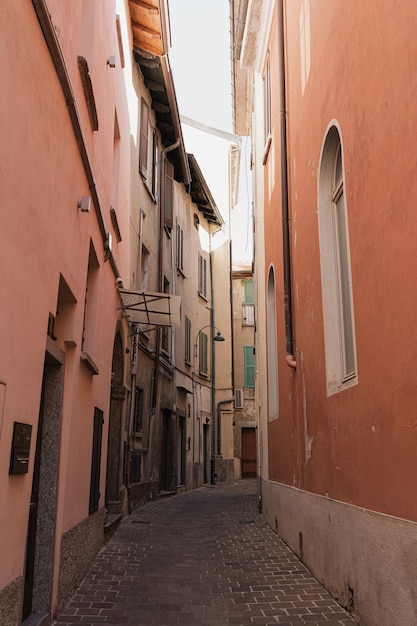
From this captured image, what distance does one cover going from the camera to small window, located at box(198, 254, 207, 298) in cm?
2212

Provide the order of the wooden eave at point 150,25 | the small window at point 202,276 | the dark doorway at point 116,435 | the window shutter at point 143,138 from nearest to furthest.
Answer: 1. the dark doorway at point 116,435
2. the wooden eave at point 150,25
3. the window shutter at point 143,138
4. the small window at point 202,276

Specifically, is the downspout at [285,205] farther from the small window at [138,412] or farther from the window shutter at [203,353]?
the window shutter at [203,353]

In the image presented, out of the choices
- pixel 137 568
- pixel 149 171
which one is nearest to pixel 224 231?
pixel 149 171

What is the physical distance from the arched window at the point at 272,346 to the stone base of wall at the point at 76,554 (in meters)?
4.16

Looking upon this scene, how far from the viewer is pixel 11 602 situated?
11.1 ft

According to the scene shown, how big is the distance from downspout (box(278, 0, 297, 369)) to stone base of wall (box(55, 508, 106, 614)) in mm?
3209

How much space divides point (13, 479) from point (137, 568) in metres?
3.69

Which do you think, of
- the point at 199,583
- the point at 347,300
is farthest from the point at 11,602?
the point at 347,300

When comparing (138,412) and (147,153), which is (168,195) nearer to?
(147,153)

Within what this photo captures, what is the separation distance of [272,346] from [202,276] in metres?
11.9

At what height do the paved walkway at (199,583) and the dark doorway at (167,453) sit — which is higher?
the dark doorway at (167,453)

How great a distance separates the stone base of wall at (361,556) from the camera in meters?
3.64

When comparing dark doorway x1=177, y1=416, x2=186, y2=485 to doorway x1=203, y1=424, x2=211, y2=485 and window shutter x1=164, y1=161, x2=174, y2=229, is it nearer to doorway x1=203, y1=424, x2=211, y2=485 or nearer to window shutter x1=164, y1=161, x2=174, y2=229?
doorway x1=203, y1=424, x2=211, y2=485

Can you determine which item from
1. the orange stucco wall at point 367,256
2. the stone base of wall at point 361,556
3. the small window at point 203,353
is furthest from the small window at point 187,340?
the stone base of wall at point 361,556
